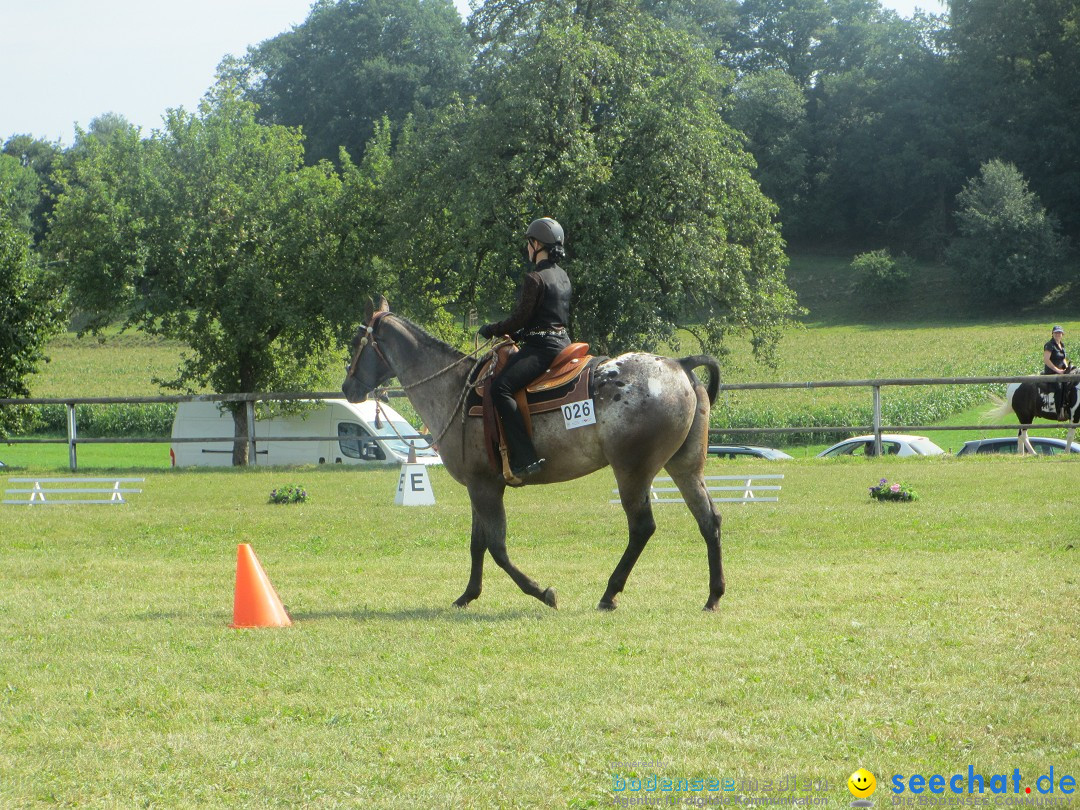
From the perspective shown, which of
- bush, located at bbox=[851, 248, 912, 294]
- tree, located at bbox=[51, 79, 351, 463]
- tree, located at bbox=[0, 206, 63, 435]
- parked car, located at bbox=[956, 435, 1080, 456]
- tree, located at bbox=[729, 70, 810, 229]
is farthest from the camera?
tree, located at bbox=[729, 70, 810, 229]

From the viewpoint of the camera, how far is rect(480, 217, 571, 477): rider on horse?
8.55 metres

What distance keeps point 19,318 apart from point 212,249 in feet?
17.3

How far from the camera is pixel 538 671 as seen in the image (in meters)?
6.57

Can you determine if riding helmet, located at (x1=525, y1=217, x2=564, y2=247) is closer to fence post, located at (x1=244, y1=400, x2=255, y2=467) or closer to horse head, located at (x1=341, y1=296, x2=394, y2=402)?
horse head, located at (x1=341, y1=296, x2=394, y2=402)

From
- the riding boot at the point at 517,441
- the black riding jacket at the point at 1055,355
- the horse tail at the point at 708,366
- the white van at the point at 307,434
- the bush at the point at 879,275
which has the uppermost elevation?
the bush at the point at 879,275

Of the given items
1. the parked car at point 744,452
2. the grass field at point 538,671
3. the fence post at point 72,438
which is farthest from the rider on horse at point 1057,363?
the fence post at point 72,438

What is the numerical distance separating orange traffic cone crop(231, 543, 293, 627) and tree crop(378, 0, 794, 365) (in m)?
18.8

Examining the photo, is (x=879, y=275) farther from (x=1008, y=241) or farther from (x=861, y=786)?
(x=861, y=786)

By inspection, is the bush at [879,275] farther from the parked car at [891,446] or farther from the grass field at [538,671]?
the grass field at [538,671]

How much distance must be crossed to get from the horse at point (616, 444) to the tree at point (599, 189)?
58.3ft

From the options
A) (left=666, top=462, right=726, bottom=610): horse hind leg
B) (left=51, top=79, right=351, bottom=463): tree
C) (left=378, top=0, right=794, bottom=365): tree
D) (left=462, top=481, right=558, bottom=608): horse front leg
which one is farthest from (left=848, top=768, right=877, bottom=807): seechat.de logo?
(left=51, top=79, right=351, bottom=463): tree

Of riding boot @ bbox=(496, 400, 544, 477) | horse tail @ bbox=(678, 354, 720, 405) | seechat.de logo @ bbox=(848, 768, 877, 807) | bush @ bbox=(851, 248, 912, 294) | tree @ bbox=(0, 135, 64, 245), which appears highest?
tree @ bbox=(0, 135, 64, 245)

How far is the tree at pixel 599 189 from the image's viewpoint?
2728cm

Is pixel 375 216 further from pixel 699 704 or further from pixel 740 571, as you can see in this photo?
pixel 699 704
